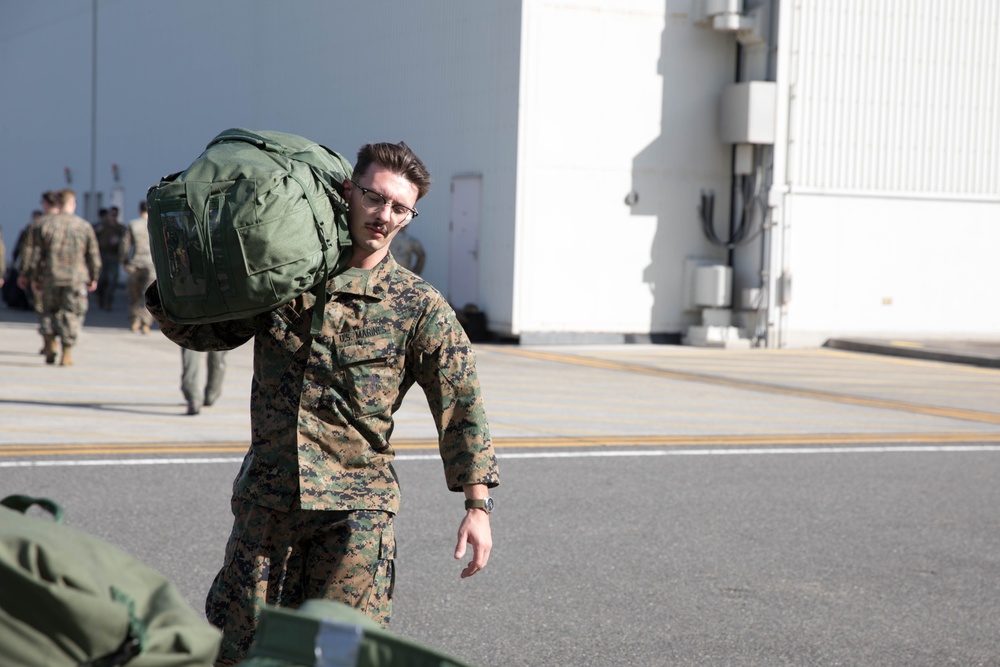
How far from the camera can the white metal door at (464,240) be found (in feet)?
68.9

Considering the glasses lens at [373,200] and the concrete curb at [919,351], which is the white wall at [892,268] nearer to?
the concrete curb at [919,351]

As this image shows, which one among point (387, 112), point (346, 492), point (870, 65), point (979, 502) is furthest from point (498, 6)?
point (346, 492)

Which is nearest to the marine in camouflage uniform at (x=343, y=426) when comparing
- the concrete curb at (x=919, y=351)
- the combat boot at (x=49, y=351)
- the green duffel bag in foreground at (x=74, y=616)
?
the green duffel bag in foreground at (x=74, y=616)

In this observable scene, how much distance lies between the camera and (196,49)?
1246 inches

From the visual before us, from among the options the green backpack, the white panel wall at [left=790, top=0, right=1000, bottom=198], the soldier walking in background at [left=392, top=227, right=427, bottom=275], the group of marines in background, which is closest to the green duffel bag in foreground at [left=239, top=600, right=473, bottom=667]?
the green backpack

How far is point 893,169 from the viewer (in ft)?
70.7

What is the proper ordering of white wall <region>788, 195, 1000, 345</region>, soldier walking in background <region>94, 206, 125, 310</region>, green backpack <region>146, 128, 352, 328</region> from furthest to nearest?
soldier walking in background <region>94, 206, 125, 310</region>, white wall <region>788, 195, 1000, 345</region>, green backpack <region>146, 128, 352, 328</region>

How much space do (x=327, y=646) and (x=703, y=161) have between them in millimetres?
19725

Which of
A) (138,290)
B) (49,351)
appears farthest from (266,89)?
(49,351)

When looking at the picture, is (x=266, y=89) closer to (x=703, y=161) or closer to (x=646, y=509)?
(x=703, y=161)

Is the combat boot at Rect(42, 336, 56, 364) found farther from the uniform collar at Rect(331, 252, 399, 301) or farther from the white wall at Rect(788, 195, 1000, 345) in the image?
the uniform collar at Rect(331, 252, 399, 301)

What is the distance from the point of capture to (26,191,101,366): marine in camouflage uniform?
580 inches

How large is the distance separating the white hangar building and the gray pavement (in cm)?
584

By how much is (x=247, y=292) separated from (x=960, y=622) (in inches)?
152
